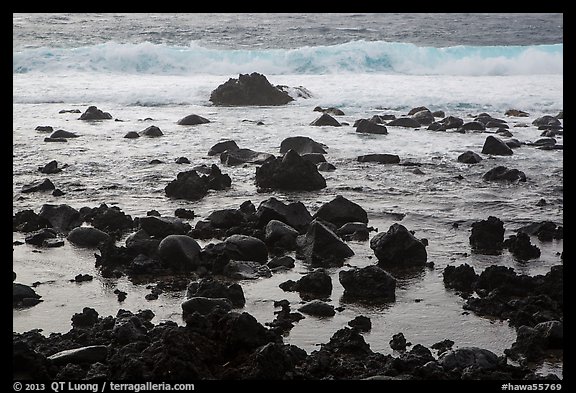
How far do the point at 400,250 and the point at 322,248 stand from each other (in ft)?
2.77

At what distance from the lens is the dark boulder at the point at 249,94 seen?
83.5ft

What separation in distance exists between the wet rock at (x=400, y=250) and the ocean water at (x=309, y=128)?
23cm

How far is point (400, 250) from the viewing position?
841 centimetres

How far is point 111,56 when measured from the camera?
36.9 m

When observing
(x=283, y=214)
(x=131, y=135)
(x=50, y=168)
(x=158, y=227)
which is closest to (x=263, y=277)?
(x=283, y=214)

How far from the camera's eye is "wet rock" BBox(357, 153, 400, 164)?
15.0m

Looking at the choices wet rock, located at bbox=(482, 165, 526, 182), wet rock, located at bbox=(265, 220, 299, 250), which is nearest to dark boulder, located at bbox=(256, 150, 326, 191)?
wet rock, located at bbox=(482, 165, 526, 182)

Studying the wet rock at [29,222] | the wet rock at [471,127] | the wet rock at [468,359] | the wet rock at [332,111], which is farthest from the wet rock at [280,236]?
the wet rock at [332,111]

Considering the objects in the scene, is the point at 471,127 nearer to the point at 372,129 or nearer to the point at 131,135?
the point at 372,129

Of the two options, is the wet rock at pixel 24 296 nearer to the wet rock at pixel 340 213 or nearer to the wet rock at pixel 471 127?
the wet rock at pixel 340 213

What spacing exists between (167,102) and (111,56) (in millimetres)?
12332

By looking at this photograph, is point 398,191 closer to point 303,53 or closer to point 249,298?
point 249,298
